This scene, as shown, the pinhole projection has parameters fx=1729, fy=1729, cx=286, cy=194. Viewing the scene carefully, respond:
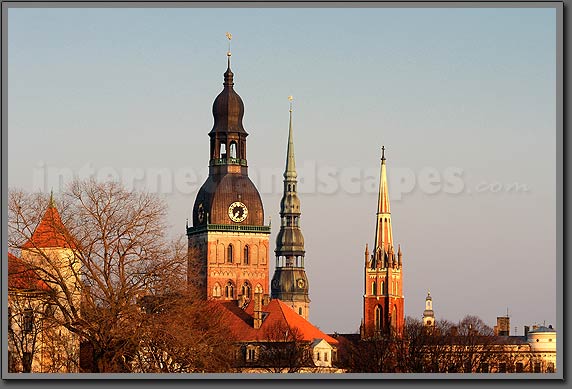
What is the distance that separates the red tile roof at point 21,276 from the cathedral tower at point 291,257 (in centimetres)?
8714

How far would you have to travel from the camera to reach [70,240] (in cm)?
4184

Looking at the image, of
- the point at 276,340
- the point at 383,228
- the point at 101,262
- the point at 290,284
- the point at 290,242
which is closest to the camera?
the point at 101,262

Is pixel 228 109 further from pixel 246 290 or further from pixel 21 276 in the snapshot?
pixel 21 276

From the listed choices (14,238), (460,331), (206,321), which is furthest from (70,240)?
(460,331)

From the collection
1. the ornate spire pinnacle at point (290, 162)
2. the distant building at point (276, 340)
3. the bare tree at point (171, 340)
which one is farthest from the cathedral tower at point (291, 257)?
the bare tree at point (171, 340)

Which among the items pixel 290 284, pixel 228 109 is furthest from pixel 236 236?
pixel 290 284

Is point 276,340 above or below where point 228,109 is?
below

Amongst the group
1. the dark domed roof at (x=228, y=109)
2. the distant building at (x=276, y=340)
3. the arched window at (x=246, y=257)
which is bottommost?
the distant building at (x=276, y=340)

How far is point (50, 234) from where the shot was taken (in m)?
43.7

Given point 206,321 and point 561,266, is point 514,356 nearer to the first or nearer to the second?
point 206,321

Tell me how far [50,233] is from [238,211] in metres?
73.3

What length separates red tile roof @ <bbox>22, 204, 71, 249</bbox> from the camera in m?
42.1

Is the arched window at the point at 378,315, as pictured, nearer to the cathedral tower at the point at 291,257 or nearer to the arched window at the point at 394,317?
the arched window at the point at 394,317

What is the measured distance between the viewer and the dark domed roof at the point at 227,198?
11688 centimetres
